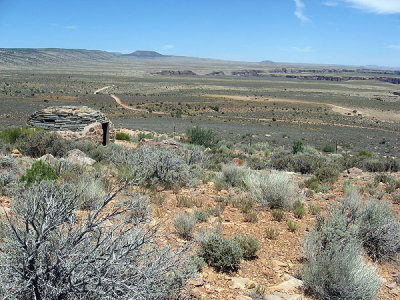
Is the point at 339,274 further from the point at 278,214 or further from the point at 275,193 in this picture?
the point at 275,193

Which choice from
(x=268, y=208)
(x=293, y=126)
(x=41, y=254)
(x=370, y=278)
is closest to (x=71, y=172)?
(x=268, y=208)

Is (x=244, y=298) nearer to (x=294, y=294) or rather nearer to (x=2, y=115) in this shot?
(x=294, y=294)

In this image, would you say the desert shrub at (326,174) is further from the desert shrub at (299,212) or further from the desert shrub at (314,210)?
the desert shrub at (299,212)

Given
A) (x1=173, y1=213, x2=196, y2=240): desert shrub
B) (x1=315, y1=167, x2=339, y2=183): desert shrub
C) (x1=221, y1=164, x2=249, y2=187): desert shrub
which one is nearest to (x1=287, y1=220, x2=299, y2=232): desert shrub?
(x1=173, y1=213, x2=196, y2=240): desert shrub

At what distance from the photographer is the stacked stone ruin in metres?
14.6

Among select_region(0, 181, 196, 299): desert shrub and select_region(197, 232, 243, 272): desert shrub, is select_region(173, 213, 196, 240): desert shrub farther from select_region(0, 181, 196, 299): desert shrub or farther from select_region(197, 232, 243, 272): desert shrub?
select_region(0, 181, 196, 299): desert shrub

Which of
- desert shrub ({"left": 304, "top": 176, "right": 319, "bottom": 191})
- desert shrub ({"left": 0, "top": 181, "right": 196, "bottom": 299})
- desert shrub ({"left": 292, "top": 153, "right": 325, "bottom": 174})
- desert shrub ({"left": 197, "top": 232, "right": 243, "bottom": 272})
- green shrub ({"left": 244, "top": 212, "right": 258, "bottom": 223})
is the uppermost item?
desert shrub ({"left": 0, "top": 181, "right": 196, "bottom": 299})

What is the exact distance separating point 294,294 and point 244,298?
66cm

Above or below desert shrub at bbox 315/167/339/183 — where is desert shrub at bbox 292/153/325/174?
below

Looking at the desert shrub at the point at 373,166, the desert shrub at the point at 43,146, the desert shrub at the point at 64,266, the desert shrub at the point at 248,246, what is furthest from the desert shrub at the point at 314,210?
the desert shrub at the point at 43,146

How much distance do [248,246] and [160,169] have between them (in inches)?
148

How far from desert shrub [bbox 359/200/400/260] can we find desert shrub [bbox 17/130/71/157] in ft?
30.7

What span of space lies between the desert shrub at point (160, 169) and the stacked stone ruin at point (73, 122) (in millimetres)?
7228

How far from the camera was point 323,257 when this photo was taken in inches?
163
